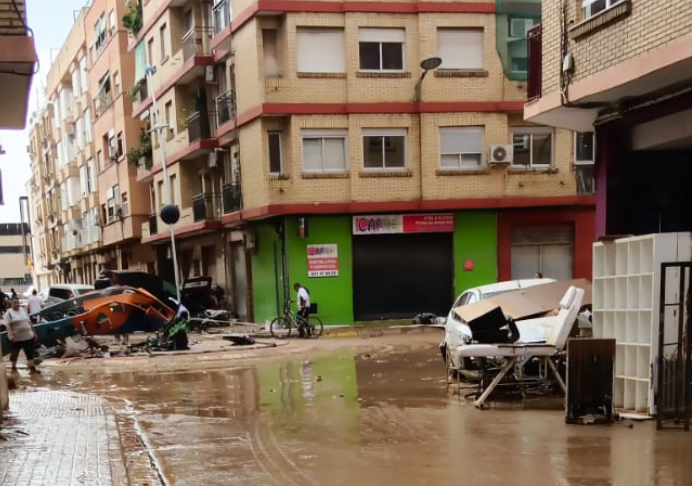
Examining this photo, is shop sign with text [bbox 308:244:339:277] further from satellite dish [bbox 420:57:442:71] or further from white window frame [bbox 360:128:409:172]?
satellite dish [bbox 420:57:442:71]

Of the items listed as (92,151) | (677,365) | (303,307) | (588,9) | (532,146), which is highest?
(92,151)

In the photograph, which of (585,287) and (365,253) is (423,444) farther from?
(365,253)

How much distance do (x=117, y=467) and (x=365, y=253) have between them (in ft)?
54.1

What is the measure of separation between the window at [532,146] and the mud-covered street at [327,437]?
11862mm

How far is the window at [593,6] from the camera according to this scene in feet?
31.6

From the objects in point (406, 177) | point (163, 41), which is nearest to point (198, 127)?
point (163, 41)

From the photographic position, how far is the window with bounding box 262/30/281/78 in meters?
22.0

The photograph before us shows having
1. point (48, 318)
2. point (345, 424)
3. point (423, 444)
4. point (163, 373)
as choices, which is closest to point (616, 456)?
point (423, 444)

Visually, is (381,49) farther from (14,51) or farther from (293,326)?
(14,51)

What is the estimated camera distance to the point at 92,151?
→ 42438 mm

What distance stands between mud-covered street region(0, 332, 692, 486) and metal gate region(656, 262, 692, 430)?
0.32 metres

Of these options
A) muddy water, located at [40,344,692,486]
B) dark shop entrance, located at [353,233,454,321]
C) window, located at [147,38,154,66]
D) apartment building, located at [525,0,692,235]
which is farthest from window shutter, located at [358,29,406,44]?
window, located at [147,38,154,66]

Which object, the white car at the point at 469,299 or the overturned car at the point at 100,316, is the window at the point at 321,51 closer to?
the overturned car at the point at 100,316

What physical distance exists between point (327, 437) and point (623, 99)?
6.55m
